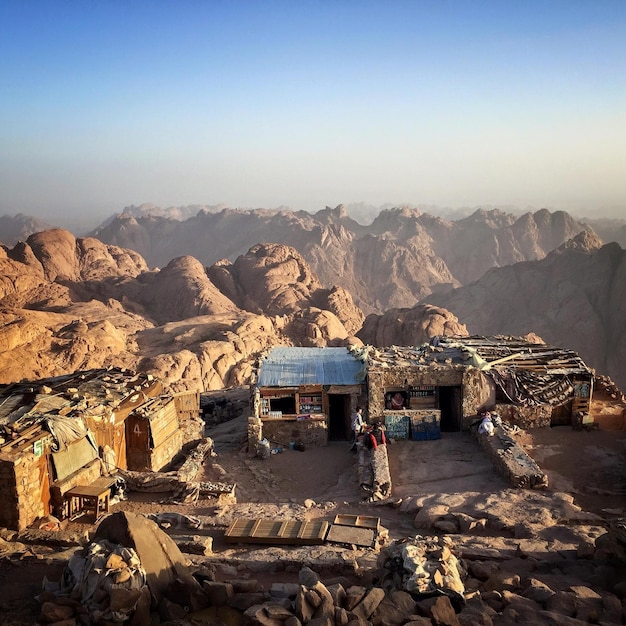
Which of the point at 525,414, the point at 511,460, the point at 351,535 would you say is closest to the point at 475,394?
the point at 525,414

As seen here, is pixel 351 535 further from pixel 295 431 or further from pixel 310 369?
pixel 310 369

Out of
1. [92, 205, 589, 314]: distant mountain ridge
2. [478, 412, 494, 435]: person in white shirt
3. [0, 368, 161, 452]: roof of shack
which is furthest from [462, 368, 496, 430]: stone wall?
[92, 205, 589, 314]: distant mountain ridge

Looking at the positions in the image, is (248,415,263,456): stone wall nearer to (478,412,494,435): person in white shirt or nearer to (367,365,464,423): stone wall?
(367,365,464,423): stone wall

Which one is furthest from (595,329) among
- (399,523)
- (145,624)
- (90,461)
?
(145,624)

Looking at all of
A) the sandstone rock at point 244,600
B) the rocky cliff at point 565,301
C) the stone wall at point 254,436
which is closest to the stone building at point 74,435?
the stone wall at point 254,436

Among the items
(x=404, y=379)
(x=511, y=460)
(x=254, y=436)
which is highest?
(x=404, y=379)

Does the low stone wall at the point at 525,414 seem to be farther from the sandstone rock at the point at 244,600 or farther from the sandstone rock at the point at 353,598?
the sandstone rock at the point at 244,600

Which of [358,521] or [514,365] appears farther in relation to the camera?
[514,365]
